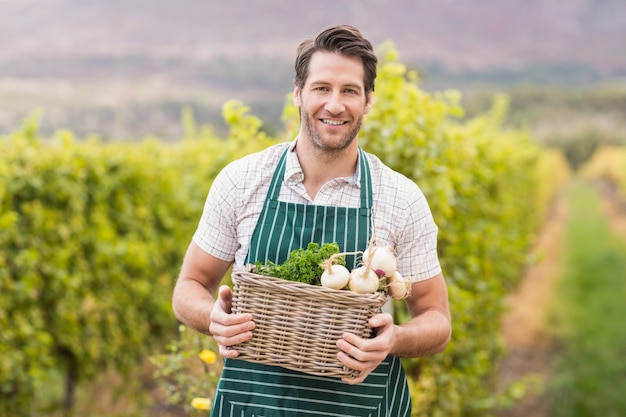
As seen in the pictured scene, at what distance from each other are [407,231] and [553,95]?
10336 centimetres

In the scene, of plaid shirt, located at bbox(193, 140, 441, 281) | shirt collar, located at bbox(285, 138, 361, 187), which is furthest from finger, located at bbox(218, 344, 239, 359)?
shirt collar, located at bbox(285, 138, 361, 187)

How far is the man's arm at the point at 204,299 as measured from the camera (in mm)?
2080

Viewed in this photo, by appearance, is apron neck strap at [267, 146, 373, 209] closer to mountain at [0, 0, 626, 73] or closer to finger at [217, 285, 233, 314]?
finger at [217, 285, 233, 314]

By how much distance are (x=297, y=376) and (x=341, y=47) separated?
3.16 ft

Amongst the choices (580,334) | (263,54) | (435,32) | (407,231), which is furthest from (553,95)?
(407,231)

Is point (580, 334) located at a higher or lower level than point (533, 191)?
lower

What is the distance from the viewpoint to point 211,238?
7.79 feet

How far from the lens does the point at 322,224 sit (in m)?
2.27

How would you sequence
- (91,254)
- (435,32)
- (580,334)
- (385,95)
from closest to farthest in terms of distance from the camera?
(385,95) < (91,254) < (580,334) < (435,32)

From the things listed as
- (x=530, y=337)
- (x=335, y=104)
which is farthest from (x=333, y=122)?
(x=530, y=337)

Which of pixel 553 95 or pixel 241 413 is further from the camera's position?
pixel 553 95

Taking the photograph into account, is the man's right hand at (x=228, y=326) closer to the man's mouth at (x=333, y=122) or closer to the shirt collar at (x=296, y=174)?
the shirt collar at (x=296, y=174)

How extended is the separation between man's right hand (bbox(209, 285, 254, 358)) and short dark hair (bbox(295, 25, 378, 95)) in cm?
70

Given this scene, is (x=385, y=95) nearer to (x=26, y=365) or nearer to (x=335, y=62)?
(x=335, y=62)
